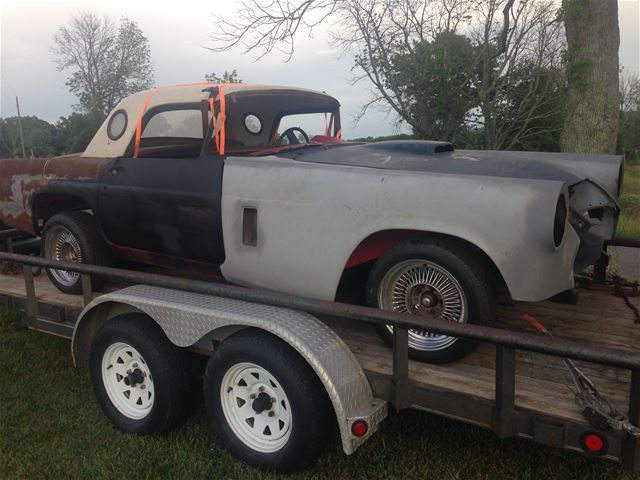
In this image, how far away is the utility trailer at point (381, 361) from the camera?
87.7 inches

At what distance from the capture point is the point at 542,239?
8.43 ft

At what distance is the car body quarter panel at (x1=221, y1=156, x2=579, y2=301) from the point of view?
8.55 feet

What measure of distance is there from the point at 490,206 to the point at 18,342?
13.2 ft

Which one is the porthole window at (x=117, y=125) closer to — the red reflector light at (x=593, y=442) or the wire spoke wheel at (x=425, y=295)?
the wire spoke wheel at (x=425, y=295)

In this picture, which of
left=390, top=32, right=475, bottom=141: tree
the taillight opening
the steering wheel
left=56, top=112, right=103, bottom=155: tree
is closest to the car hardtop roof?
the steering wheel

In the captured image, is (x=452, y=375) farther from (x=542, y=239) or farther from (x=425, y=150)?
(x=425, y=150)

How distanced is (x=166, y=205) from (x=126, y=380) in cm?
110

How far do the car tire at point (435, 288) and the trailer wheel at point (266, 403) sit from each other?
0.58 m

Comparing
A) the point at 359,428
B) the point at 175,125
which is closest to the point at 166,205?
the point at 175,125

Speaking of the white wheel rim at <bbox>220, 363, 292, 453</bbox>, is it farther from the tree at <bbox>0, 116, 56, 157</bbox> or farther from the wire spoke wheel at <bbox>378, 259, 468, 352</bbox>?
the tree at <bbox>0, 116, 56, 157</bbox>

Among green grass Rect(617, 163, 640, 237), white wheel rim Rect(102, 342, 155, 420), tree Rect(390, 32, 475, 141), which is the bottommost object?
green grass Rect(617, 163, 640, 237)

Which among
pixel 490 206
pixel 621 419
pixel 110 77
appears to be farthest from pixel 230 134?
pixel 110 77

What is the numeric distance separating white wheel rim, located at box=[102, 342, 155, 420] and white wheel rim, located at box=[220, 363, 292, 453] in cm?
56

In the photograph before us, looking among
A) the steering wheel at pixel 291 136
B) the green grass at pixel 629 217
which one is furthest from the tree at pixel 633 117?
the steering wheel at pixel 291 136
